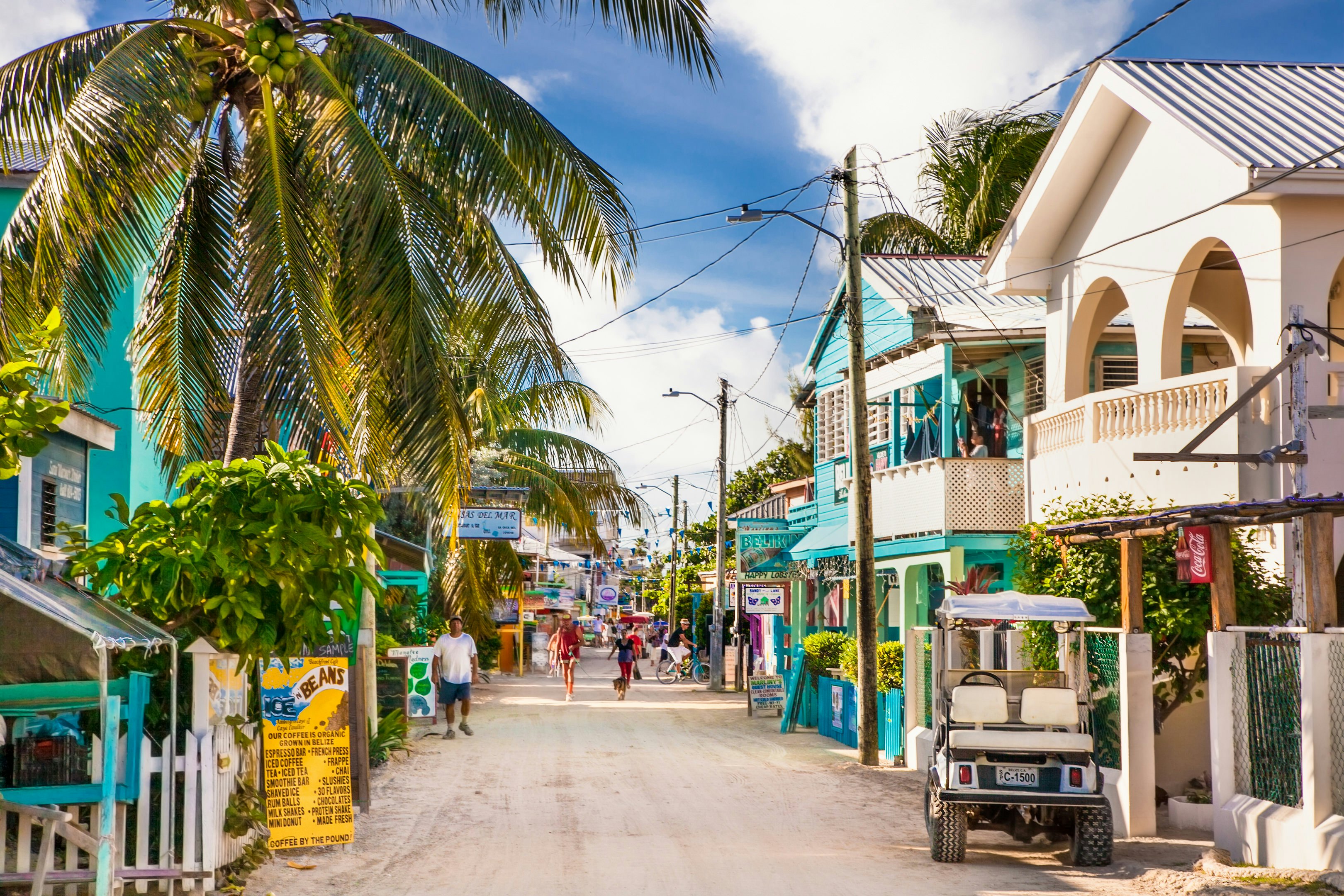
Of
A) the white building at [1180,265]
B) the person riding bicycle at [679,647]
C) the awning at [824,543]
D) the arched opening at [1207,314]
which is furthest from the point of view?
the person riding bicycle at [679,647]

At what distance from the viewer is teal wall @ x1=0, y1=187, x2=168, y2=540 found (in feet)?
65.1

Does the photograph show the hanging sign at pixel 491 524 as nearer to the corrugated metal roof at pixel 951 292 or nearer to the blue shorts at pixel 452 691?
the blue shorts at pixel 452 691

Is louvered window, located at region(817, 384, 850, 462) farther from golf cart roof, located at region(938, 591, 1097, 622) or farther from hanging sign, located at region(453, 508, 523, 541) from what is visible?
golf cart roof, located at region(938, 591, 1097, 622)

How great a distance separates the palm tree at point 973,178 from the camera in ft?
110

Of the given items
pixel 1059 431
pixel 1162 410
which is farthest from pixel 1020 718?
pixel 1059 431

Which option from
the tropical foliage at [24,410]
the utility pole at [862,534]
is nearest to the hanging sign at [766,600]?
the utility pole at [862,534]

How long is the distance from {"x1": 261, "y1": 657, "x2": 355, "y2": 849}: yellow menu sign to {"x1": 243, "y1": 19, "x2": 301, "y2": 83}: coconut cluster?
5480 mm

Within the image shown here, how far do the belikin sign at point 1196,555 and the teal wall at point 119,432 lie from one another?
1453 centimetres

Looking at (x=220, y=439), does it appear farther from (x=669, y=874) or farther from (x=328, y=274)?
(x=669, y=874)

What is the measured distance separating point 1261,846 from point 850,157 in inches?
481

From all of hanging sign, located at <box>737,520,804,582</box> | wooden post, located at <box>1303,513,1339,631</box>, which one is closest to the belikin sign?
wooden post, located at <box>1303,513,1339,631</box>

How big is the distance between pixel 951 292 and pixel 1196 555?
13.9 meters

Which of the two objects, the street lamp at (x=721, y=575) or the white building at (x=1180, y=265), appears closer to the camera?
the white building at (x=1180, y=265)

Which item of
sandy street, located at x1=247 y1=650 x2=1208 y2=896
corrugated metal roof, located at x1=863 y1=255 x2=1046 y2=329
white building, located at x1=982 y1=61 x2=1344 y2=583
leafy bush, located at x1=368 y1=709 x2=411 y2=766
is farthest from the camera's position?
corrugated metal roof, located at x1=863 y1=255 x2=1046 y2=329
